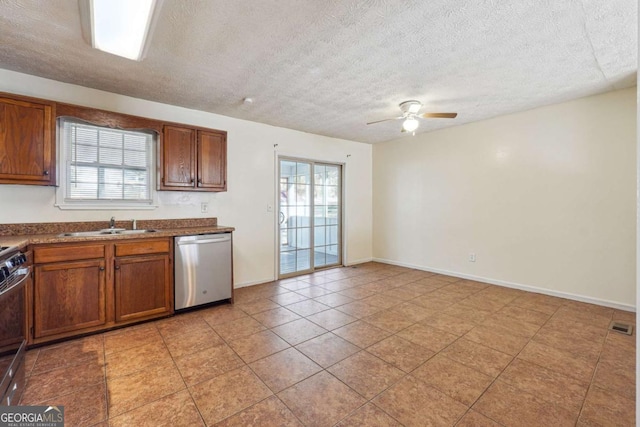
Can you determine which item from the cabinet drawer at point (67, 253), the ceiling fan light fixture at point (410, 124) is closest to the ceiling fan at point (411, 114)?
the ceiling fan light fixture at point (410, 124)

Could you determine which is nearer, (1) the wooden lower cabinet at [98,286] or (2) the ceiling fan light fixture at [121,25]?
(2) the ceiling fan light fixture at [121,25]

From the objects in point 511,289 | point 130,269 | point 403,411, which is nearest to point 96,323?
point 130,269

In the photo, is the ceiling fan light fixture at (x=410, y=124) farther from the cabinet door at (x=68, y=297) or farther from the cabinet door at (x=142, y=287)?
the cabinet door at (x=68, y=297)

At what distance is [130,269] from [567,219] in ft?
17.0

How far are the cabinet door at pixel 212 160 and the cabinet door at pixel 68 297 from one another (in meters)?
1.47

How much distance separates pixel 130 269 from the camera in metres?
2.87

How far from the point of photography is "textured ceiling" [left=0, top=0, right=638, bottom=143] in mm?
1929

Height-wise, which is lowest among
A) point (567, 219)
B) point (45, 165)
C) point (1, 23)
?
point (567, 219)

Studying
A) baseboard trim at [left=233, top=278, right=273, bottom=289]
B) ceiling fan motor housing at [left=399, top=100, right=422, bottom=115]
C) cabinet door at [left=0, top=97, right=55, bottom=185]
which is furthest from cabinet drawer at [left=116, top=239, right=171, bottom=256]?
ceiling fan motor housing at [left=399, top=100, right=422, bottom=115]

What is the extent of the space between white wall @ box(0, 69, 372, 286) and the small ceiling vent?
12.3 ft

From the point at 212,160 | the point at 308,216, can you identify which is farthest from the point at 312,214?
the point at 212,160

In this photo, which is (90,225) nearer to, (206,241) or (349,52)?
(206,241)

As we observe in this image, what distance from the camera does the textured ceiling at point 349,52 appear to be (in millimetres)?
1929

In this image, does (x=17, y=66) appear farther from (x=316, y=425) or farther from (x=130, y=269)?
(x=316, y=425)
